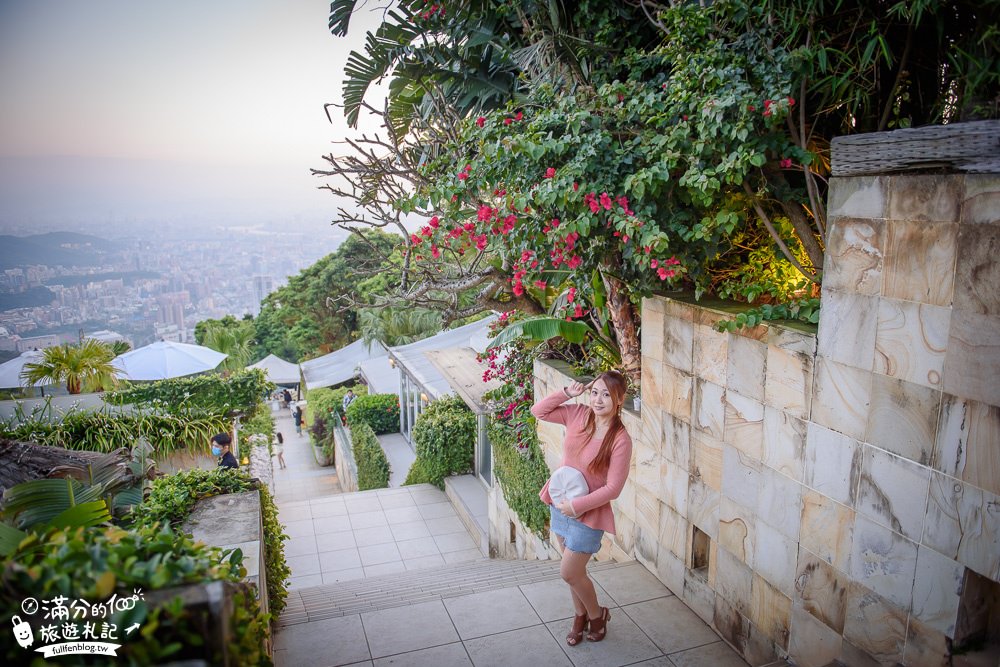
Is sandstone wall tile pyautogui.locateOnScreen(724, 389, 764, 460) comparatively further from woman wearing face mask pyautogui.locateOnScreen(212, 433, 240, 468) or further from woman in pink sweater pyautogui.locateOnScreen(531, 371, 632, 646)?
woman wearing face mask pyautogui.locateOnScreen(212, 433, 240, 468)

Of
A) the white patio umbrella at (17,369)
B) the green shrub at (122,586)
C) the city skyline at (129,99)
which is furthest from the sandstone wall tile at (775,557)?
the white patio umbrella at (17,369)

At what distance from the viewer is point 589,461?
3.86 metres

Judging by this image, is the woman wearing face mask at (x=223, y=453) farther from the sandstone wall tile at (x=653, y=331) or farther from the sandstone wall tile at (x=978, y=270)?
the sandstone wall tile at (x=978, y=270)

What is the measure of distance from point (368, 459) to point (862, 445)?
43.0 feet

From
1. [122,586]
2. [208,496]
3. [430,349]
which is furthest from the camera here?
[430,349]

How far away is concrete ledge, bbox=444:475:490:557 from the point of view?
9.68 meters

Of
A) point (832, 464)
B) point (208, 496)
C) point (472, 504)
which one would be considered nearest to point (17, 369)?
point (472, 504)

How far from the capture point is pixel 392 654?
13.0 ft

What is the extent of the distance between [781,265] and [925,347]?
174 cm

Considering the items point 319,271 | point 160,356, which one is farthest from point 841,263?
point 319,271

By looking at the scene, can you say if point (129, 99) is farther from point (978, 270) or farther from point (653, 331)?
point (978, 270)

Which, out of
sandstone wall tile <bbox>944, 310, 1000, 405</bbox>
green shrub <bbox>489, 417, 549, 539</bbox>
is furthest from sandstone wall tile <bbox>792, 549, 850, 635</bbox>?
green shrub <bbox>489, 417, 549, 539</bbox>

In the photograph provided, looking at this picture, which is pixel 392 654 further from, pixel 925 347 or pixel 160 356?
pixel 160 356

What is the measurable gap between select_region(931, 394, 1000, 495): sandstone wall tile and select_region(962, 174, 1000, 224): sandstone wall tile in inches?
30.4
